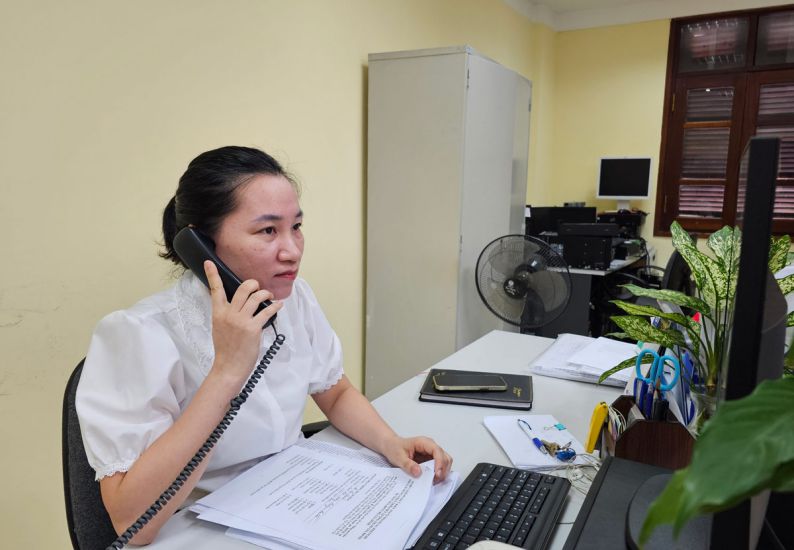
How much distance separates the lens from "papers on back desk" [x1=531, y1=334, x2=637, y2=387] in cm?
157

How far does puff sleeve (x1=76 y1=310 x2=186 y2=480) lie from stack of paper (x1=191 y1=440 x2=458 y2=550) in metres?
0.15

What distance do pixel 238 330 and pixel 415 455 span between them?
1.40 ft

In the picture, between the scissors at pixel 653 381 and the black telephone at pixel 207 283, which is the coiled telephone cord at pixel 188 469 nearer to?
the black telephone at pixel 207 283

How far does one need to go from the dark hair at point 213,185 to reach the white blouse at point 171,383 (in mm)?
122

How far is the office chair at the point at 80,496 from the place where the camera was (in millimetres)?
907

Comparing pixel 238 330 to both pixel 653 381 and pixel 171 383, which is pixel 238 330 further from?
pixel 653 381

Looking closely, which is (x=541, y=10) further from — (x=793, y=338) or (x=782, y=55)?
(x=793, y=338)

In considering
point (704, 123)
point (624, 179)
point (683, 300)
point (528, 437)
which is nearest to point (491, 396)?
point (528, 437)

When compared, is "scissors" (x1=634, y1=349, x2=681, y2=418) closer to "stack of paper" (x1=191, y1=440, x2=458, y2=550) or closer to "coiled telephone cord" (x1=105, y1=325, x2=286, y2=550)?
"stack of paper" (x1=191, y1=440, x2=458, y2=550)

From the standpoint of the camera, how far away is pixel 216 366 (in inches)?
36.2

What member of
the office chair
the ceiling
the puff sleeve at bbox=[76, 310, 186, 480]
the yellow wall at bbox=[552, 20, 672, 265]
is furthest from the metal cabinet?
the yellow wall at bbox=[552, 20, 672, 265]

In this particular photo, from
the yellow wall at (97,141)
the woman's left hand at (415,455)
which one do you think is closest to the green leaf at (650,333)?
the woman's left hand at (415,455)

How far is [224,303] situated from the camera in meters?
0.97

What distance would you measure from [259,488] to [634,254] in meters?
3.96
